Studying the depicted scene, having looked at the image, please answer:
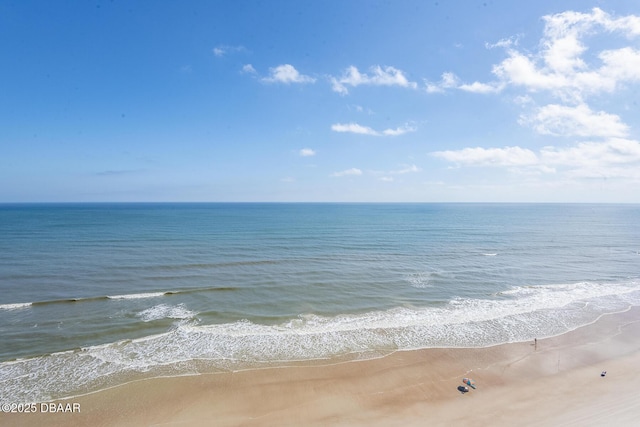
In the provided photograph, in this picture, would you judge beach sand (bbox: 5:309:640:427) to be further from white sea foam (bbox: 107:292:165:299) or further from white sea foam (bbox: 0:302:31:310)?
white sea foam (bbox: 0:302:31:310)

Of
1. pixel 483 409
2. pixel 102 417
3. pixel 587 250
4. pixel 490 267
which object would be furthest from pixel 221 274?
pixel 587 250

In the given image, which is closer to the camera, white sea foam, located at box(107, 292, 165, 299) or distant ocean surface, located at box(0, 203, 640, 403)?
distant ocean surface, located at box(0, 203, 640, 403)

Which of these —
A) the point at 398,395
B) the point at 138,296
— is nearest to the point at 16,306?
the point at 138,296

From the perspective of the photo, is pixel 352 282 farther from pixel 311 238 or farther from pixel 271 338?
pixel 311 238

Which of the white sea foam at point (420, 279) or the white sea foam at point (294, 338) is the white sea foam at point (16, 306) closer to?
the white sea foam at point (294, 338)

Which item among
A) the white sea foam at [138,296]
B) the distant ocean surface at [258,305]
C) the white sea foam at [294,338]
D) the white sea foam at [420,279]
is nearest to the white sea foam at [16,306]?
the distant ocean surface at [258,305]

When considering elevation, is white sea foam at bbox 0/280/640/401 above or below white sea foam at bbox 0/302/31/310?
below

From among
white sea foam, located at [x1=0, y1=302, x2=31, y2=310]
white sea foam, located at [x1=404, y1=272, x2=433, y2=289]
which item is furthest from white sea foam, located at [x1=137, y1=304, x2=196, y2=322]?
white sea foam, located at [x1=404, y1=272, x2=433, y2=289]
